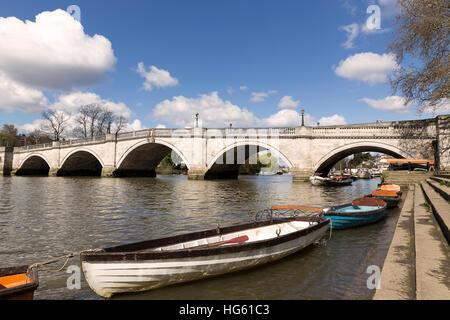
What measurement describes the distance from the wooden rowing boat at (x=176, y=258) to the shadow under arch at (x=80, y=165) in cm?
4385

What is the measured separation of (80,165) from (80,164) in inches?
9.8

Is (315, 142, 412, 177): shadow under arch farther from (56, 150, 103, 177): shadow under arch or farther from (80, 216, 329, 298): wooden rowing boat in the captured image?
(56, 150, 103, 177): shadow under arch

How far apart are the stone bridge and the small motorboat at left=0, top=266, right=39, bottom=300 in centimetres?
2634

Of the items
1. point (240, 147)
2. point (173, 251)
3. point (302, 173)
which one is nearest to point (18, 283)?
point (173, 251)

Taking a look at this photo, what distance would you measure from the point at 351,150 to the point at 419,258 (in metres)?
27.5

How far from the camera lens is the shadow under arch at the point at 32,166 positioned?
5488 cm

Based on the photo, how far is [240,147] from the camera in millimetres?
35719

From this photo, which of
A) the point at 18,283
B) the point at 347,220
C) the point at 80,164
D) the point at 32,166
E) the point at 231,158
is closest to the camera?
the point at 18,283

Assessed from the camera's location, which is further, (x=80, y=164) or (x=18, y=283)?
(x=80, y=164)

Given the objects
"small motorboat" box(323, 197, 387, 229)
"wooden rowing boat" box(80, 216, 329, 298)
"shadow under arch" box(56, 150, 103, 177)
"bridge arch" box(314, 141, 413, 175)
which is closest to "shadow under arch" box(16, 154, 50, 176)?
"shadow under arch" box(56, 150, 103, 177)

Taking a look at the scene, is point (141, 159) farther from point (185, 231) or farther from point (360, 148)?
point (185, 231)

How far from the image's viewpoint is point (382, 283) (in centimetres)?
367

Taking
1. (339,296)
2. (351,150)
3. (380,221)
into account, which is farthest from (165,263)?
(351,150)
